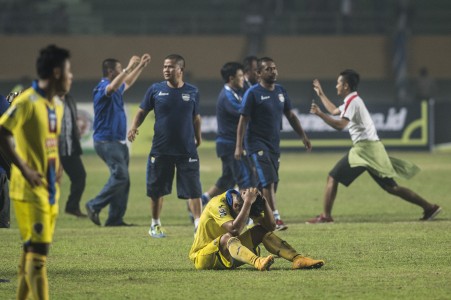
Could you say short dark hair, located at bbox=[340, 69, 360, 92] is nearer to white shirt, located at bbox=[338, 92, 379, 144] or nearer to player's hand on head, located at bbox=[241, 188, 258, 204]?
white shirt, located at bbox=[338, 92, 379, 144]

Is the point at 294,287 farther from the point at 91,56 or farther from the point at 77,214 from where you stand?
the point at 91,56

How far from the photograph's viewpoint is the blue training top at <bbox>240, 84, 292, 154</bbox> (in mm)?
14422

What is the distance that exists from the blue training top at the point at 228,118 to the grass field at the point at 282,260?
1.27 metres

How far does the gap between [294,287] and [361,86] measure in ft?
97.9

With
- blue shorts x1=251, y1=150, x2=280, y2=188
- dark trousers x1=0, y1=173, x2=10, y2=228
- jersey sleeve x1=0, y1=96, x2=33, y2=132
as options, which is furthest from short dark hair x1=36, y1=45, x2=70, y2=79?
blue shorts x1=251, y1=150, x2=280, y2=188

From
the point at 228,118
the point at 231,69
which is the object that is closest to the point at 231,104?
the point at 228,118

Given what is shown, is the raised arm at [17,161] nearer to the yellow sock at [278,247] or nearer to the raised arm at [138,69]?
the yellow sock at [278,247]

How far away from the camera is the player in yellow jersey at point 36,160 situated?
7.74m

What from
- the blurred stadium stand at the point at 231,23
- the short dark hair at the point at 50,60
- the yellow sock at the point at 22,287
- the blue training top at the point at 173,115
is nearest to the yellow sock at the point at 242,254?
the yellow sock at the point at 22,287

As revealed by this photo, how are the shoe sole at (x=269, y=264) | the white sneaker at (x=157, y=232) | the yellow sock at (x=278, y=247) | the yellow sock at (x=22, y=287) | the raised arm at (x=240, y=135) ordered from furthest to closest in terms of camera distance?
the raised arm at (x=240, y=135)
the white sneaker at (x=157, y=232)
the yellow sock at (x=278, y=247)
the shoe sole at (x=269, y=264)
the yellow sock at (x=22, y=287)

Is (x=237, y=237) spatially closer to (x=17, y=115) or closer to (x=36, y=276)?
(x=36, y=276)

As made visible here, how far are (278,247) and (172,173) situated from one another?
3658 millimetres

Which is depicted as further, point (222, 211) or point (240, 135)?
point (240, 135)

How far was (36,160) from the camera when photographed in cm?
789
